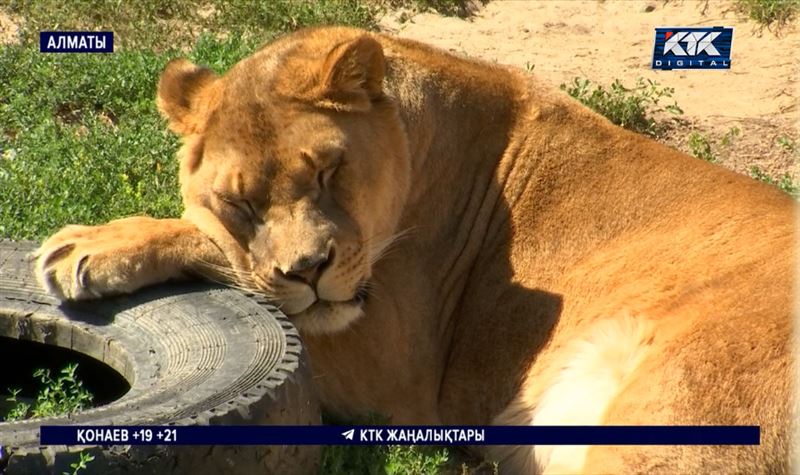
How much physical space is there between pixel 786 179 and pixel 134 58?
416 centimetres

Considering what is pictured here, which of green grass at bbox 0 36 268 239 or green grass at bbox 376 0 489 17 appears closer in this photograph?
green grass at bbox 0 36 268 239

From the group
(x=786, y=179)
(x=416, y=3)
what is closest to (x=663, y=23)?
(x=416, y=3)

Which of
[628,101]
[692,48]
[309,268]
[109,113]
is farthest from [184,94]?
[692,48]

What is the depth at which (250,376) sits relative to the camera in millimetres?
4930

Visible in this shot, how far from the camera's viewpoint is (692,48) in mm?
10398

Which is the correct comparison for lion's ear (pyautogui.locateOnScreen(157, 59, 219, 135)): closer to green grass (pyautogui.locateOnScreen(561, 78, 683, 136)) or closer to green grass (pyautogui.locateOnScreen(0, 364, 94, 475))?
green grass (pyautogui.locateOnScreen(0, 364, 94, 475))

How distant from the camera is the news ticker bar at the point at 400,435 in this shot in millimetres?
4402

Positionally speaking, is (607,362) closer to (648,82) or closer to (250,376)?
(250,376)

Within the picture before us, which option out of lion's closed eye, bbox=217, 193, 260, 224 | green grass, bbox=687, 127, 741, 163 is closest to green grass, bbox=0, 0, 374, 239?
lion's closed eye, bbox=217, 193, 260, 224

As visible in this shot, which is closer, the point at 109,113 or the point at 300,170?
the point at 300,170

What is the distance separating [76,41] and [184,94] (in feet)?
13.8

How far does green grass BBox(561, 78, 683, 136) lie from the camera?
906 cm

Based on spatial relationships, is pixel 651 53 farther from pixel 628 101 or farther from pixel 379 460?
pixel 379 460

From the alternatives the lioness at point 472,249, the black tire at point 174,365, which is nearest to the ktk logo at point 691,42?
the lioness at point 472,249
